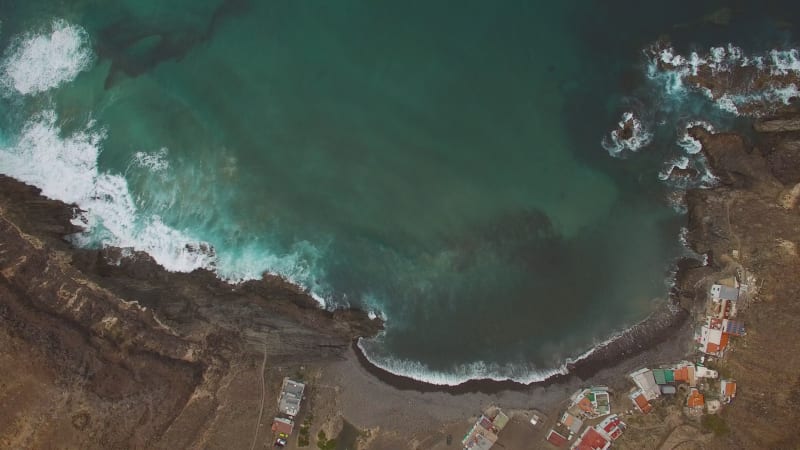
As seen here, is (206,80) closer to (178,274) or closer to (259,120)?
(259,120)

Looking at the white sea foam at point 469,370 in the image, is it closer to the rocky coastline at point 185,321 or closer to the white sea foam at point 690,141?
the rocky coastline at point 185,321

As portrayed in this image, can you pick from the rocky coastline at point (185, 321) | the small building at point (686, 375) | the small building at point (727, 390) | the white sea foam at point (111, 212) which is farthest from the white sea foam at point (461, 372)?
the small building at point (727, 390)

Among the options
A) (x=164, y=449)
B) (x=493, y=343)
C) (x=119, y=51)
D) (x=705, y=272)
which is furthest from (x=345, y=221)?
(x=705, y=272)

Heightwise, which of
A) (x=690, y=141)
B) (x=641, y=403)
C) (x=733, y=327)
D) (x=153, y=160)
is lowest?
(x=641, y=403)

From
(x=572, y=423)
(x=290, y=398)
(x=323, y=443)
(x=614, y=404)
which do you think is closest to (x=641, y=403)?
(x=614, y=404)

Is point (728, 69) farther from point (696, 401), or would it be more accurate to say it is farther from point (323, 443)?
point (323, 443)

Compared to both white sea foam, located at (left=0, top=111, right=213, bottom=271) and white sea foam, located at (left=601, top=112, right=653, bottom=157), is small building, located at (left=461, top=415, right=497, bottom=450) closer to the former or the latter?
white sea foam, located at (left=601, top=112, right=653, bottom=157)
